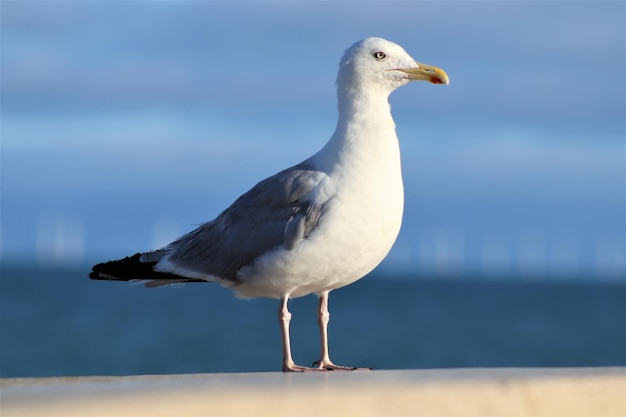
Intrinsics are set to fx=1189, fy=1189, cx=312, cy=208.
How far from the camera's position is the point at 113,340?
49375 millimetres

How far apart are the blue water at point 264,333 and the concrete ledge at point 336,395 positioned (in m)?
34.1

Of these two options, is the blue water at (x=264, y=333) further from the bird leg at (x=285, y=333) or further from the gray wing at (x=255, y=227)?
the bird leg at (x=285, y=333)

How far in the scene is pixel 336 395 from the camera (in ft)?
12.1

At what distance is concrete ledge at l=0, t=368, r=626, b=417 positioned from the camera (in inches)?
134

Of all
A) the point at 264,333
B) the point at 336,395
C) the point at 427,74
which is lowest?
the point at 264,333

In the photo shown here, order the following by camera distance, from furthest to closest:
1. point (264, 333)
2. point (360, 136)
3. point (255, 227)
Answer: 1. point (264, 333)
2. point (255, 227)
3. point (360, 136)

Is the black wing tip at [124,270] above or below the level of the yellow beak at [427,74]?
below

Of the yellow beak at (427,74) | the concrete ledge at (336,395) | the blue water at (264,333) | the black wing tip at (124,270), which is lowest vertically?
the blue water at (264,333)

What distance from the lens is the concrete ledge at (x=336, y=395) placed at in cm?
342

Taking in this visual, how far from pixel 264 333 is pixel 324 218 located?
156 ft

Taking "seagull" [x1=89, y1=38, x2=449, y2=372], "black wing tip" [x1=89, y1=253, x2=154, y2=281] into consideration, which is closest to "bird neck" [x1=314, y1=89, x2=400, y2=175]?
"seagull" [x1=89, y1=38, x2=449, y2=372]

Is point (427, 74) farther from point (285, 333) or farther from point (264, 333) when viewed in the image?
→ point (264, 333)

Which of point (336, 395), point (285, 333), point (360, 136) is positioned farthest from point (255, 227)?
point (336, 395)

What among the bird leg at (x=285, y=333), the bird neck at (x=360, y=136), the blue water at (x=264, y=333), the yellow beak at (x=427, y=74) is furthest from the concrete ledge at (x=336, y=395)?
the blue water at (x=264, y=333)
